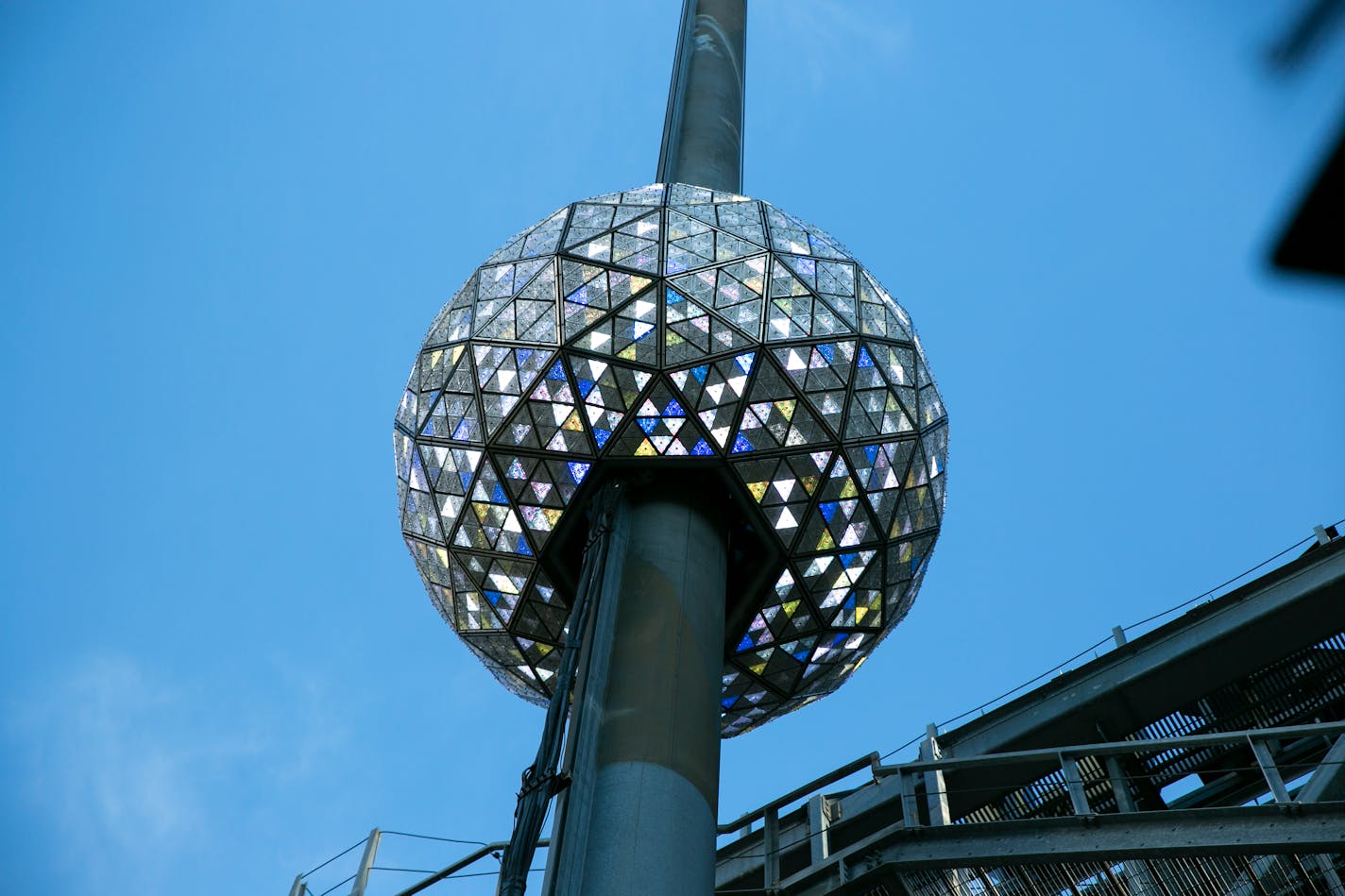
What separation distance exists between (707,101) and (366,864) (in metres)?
14.5

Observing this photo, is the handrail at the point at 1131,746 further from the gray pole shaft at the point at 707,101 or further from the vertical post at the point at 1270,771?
the gray pole shaft at the point at 707,101

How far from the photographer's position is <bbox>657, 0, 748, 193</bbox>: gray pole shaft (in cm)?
2145

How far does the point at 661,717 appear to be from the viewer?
12766 mm

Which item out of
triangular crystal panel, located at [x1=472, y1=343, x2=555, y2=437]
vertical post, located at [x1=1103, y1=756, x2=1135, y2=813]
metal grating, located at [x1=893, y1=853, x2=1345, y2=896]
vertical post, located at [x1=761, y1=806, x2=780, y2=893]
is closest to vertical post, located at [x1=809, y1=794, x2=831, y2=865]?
vertical post, located at [x1=761, y1=806, x2=780, y2=893]

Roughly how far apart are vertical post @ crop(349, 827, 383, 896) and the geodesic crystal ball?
2.88 m

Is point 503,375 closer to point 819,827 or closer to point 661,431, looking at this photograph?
point 661,431

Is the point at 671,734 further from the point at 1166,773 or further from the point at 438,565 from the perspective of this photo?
the point at 1166,773

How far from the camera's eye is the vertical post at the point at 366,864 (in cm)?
1438

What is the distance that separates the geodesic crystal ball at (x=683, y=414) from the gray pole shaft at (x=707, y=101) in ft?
14.6

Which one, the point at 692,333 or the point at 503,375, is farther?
the point at 503,375

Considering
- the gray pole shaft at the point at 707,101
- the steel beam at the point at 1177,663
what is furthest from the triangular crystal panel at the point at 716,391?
the gray pole shaft at the point at 707,101

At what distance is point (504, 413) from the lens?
1507 cm

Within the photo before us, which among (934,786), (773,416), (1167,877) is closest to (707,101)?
(773,416)

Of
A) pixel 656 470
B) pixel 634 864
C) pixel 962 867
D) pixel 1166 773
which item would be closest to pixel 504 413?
pixel 656 470
